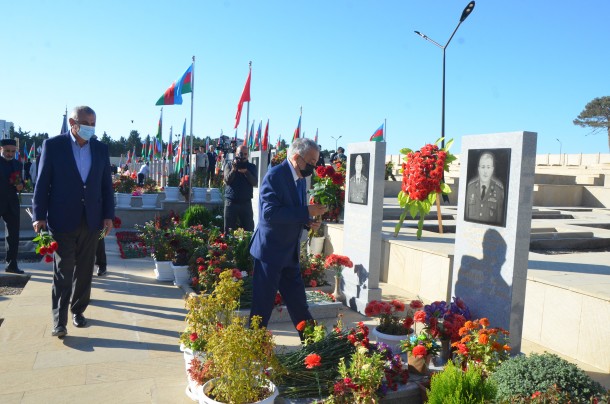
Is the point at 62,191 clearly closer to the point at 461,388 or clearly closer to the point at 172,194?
the point at 461,388

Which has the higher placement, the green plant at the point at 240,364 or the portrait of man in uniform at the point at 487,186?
the portrait of man in uniform at the point at 487,186

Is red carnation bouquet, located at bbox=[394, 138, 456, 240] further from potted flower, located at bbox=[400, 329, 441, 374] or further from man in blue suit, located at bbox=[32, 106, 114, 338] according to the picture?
man in blue suit, located at bbox=[32, 106, 114, 338]

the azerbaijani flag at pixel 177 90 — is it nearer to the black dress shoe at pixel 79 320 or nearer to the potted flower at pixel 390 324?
the black dress shoe at pixel 79 320

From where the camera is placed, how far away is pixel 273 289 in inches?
151

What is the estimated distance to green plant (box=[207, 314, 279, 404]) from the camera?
2.71 meters

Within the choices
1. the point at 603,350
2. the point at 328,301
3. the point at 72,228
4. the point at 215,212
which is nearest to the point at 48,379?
the point at 72,228

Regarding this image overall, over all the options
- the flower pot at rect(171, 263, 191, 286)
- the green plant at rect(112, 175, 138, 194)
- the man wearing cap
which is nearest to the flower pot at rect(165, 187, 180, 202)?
the green plant at rect(112, 175, 138, 194)

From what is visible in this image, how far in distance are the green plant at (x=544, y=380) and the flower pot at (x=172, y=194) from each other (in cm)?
1133

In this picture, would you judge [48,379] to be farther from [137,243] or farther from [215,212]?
[215,212]

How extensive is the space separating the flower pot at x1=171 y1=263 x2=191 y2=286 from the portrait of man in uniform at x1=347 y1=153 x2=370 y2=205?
225cm

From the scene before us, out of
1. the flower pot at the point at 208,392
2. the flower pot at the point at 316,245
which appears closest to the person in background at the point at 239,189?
the flower pot at the point at 316,245

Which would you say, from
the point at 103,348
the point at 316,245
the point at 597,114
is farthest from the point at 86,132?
the point at 597,114

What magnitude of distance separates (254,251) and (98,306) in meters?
2.43

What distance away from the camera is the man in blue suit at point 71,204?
4.27 metres
